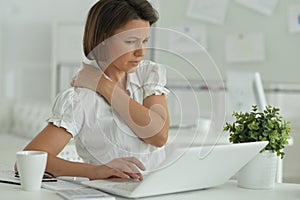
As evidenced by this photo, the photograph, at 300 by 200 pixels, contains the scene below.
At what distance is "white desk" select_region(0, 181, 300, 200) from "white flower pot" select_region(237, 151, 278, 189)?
0.02 metres

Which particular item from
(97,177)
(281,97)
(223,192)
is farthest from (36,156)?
(281,97)

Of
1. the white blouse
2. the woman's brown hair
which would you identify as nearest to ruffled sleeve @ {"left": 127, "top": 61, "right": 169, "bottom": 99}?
the white blouse

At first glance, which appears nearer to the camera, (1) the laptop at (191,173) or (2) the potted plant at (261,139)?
(1) the laptop at (191,173)

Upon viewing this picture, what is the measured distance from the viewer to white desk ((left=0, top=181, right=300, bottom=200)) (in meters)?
1.24

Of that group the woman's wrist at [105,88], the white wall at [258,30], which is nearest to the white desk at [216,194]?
the woman's wrist at [105,88]

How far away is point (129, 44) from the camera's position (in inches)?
54.0

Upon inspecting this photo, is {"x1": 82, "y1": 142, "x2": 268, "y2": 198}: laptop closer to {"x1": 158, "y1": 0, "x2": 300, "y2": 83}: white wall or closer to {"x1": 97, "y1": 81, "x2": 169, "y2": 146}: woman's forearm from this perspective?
{"x1": 97, "y1": 81, "x2": 169, "y2": 146}: woman's forearm

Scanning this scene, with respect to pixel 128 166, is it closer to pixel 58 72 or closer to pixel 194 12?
pixel 194 12

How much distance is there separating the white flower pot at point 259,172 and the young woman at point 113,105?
0.23m

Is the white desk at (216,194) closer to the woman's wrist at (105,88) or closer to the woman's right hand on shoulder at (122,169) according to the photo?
the woman's right hand on shoulder at (122,169)

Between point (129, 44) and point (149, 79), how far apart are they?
0.63ft

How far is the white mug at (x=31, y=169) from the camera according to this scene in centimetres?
128

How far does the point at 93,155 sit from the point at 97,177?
150 millimetres

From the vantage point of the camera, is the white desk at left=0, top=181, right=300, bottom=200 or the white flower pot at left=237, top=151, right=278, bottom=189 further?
the white flower pot at left=237, top=151, right=278, bottom=189
